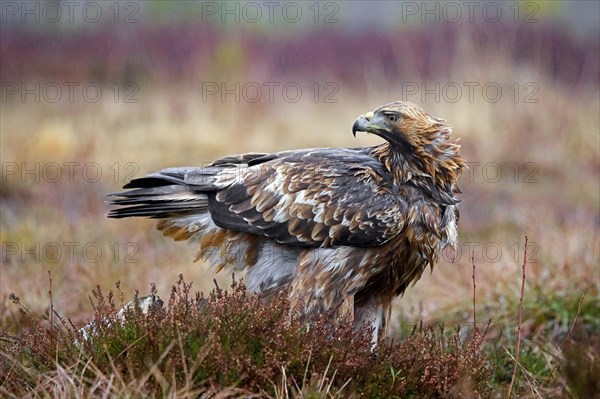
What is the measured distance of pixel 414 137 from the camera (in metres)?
5.39

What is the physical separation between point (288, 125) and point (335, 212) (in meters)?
9.62

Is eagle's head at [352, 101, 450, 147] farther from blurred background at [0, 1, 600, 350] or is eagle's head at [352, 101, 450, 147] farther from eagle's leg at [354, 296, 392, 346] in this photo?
blurred background at [0, 1, 600, 350]

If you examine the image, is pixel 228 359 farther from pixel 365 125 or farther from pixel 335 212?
pixel 365 125

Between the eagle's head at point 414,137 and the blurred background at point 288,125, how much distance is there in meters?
1.45

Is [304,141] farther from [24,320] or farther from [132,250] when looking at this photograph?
[24,320]

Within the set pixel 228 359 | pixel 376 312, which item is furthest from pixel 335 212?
pixel 228 359

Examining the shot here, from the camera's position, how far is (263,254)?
5.68m

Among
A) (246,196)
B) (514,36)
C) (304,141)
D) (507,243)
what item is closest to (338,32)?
(514,36)

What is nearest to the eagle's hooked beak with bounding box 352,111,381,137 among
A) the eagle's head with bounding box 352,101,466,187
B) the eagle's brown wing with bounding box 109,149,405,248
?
the eagle's head with bounding box 352,101,466,187

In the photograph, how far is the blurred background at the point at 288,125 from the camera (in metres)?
7.77

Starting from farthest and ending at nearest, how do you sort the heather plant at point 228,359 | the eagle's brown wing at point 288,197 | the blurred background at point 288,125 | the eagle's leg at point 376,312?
the blurred background at point 288,125 → the eagle's leg at point 376,312 → the eagle's brown wing at point 288,197 → the heather plant at point 228,359

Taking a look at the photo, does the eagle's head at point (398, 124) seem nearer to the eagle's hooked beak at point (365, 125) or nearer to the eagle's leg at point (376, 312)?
the eagle's hooked beak at point (365, 125)

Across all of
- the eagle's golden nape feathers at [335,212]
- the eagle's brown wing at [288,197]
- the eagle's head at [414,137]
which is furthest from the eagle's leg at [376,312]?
the eagle's head at [414,137]

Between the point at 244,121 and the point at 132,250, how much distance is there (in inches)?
228
